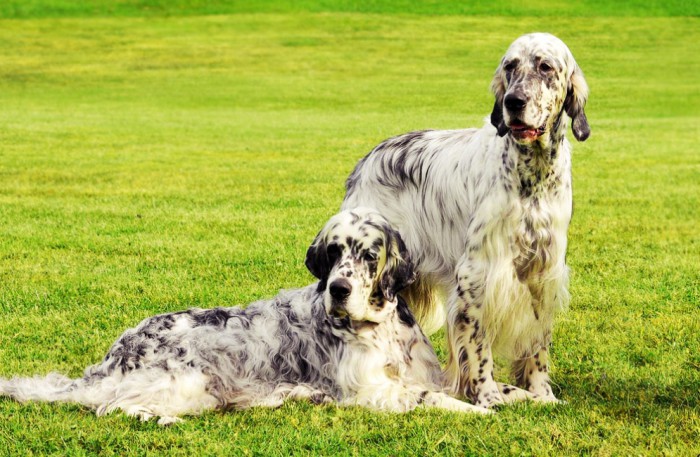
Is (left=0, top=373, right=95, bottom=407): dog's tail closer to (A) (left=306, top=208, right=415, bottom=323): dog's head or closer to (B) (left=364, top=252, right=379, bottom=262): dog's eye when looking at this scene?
(A) (left=306, top=208, right=415, bottom=323): dog's head

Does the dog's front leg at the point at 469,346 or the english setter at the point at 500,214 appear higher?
the english setter at the point at 500,214

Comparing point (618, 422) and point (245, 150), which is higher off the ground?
point (618, 422)

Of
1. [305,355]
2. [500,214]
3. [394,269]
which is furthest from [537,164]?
[305,355]

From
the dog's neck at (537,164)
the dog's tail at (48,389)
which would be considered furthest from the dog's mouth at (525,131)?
the dog's tail at (48,389)

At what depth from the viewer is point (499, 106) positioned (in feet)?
19.3

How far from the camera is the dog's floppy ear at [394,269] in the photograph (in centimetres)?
591

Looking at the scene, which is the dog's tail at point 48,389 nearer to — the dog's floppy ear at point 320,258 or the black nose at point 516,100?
the dog's floppy ear at point 320,258

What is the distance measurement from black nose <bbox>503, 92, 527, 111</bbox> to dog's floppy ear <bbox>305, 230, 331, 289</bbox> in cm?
132

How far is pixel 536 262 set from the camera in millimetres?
5930

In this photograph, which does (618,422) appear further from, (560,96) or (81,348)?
(81,348)

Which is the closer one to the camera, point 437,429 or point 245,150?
point 437,429

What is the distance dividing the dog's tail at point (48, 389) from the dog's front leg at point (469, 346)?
219 centimetres

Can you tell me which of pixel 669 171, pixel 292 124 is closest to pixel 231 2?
pixel 292 124

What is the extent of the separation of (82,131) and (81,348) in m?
17.5
